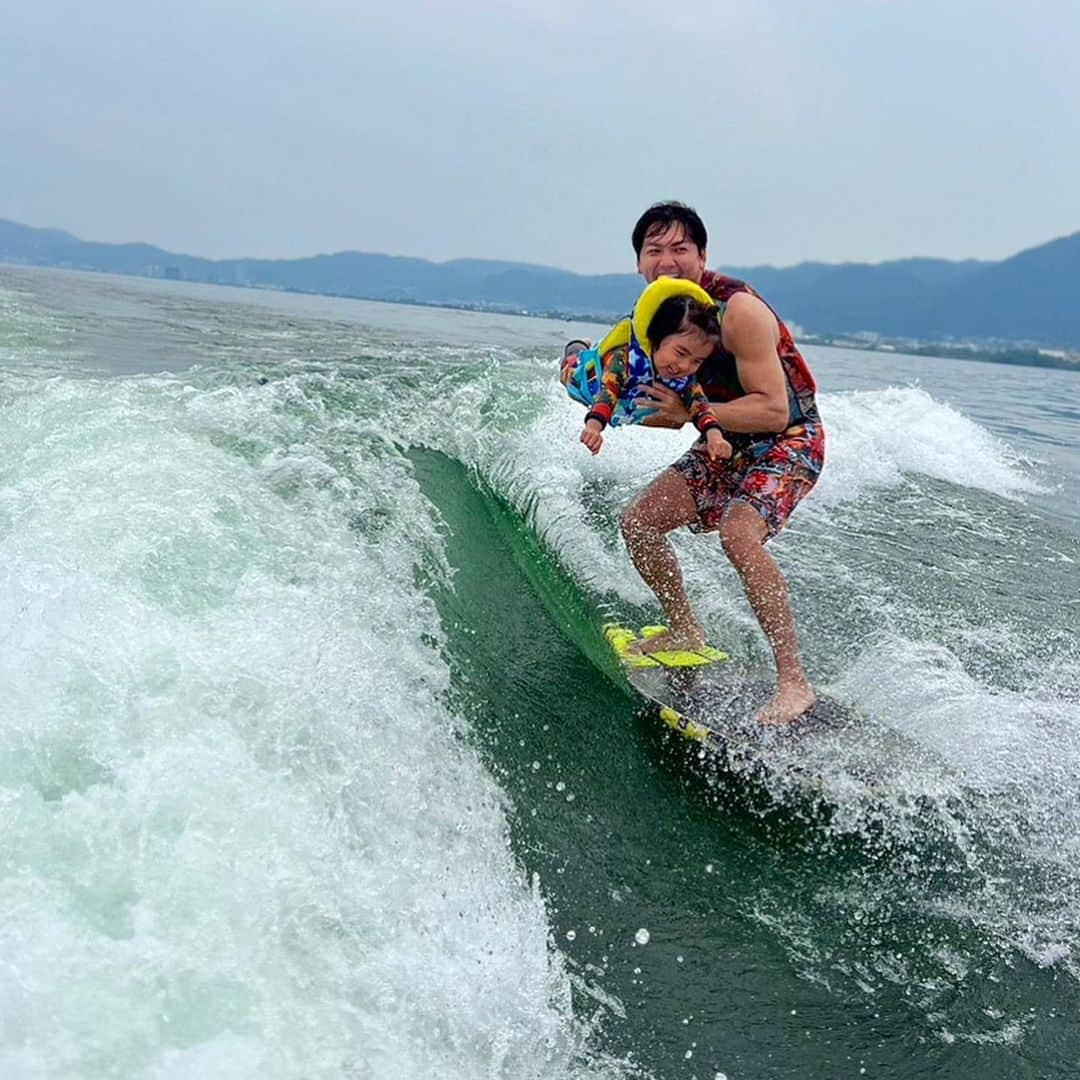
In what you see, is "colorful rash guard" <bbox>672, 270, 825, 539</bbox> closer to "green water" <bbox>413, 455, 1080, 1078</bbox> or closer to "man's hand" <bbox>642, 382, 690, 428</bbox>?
"man's hand" <bbox>642, 382, 690, 428</bbox>

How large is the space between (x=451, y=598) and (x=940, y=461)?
7908 mm

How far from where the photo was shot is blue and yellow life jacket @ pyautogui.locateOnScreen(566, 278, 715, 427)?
3600 millimetres

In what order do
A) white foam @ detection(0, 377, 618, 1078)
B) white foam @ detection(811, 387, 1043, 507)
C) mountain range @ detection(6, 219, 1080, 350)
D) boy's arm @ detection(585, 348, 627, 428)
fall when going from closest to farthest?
1. white foam @ detection(0, 377, 618, 1078)
2. boy's arm @ detection(585, 348, 627, 428)
3. white foam @ detection(811, 387, 1043, 507)
4. mountain range @ detection(6, 219, 1080, 350)

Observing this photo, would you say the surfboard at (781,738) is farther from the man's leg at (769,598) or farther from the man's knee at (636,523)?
the man's knee at (636,523)

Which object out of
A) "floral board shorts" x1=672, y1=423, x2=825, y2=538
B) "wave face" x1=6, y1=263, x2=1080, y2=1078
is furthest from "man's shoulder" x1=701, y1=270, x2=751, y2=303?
"wave face" x1=6, y1=263, x2=1080, y2=1078

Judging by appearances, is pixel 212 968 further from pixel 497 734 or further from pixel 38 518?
pixel 38 518

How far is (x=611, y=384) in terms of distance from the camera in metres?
3.94

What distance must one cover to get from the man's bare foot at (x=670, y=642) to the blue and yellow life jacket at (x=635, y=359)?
1008mm

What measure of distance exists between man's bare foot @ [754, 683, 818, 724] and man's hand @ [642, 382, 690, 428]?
46.1 inches

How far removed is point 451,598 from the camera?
4438mm

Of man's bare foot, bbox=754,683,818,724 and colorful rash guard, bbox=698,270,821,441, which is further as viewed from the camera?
colorful rash guard, bbox=698,270,821,441

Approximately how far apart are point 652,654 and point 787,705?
2.26 ft

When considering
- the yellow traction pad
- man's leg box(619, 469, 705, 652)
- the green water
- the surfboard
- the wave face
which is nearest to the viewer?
the wave face

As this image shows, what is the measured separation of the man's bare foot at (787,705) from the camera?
3.55 meters
